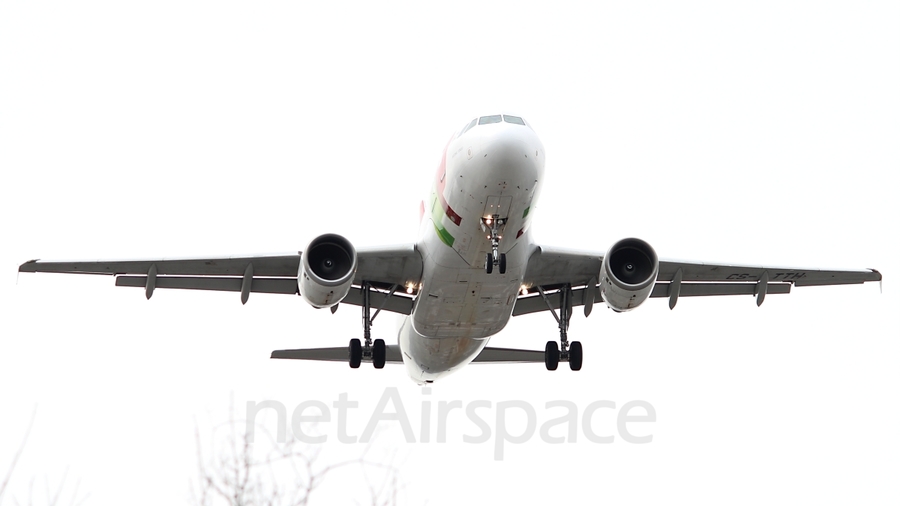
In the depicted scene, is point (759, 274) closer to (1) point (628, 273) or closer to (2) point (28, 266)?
(1) point (628, 273)

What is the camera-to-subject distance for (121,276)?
877 inches

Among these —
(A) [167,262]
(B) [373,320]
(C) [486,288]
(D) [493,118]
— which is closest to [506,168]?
(D) [493,118]

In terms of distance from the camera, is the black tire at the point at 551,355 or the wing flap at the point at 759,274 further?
the wing flap at the point at 759,274

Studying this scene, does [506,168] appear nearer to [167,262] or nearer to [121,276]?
[167,262]

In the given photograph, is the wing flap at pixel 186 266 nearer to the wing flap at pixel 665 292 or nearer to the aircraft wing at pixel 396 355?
the aircraft wing at pixel 396 355

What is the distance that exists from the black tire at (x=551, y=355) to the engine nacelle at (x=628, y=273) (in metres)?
2.51

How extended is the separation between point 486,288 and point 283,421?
13.2 metres

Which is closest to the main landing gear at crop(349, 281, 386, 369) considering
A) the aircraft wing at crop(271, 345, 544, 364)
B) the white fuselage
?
the white fuselage

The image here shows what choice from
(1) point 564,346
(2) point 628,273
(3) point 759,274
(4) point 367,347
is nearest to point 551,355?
(1) point 564,346

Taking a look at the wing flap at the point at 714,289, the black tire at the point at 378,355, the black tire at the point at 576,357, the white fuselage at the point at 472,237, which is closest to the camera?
the white fuselage at the point at 472,237

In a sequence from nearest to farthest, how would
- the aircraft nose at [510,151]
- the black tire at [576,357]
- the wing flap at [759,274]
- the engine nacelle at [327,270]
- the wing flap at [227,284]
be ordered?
1. the aircraft nose at [510,151]
2. the engine nacelle at [327,270]
3. the black tire at [576,357]
4. the wing flap at [759,274]
5. the wing flap at [227,284]

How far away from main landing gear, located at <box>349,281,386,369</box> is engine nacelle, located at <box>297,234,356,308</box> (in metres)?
2.30

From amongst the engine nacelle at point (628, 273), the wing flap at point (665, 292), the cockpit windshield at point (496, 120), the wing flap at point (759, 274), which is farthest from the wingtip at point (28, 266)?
the wing flap at point (759, 274)

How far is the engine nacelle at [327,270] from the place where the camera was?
1903cm
